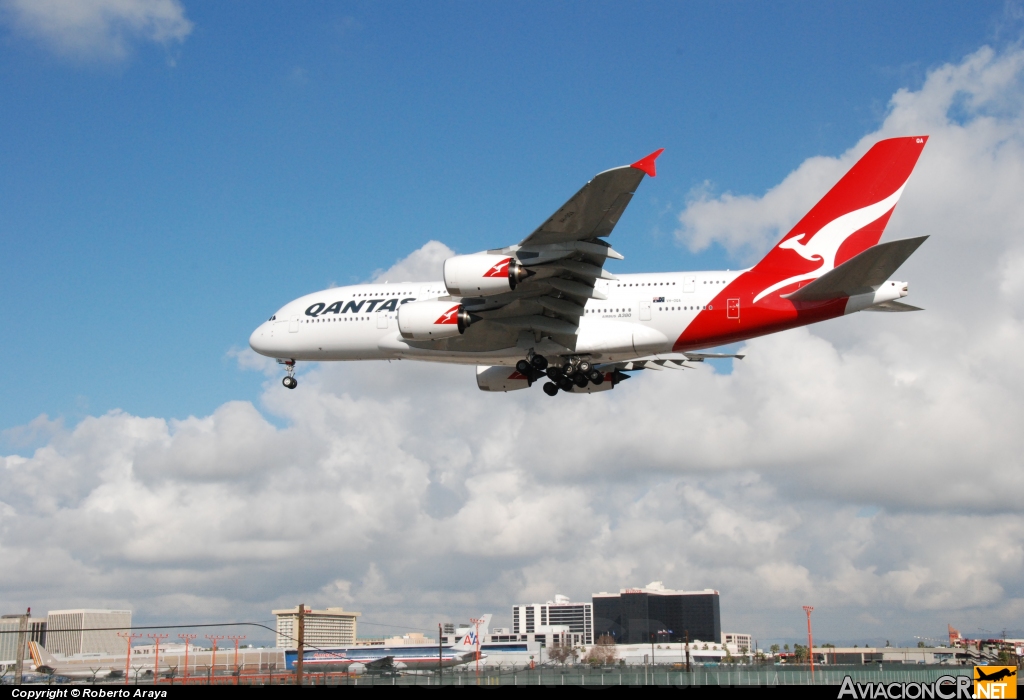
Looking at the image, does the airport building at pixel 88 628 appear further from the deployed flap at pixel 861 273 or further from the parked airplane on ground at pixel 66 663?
the deployed flap at pixel 861 273

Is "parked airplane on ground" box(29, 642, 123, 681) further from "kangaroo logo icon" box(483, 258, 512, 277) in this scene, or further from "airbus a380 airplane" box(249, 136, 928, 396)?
"kangaroo logo icon" box(483, 258, 512, 277)

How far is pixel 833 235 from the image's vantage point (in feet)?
100

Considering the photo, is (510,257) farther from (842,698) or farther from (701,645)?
(701,645)

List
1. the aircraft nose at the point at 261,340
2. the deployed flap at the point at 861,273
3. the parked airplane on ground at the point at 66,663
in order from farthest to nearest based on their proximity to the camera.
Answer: the aircraft nose at the point at 261,340 → the parked airplane on ground at the point at 66,663 → the deployed flap at the point at 861,273

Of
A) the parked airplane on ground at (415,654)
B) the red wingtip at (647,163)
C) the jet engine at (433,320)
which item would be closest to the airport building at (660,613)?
the parked airplane on ground at (415,654)

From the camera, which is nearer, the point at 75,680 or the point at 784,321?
the point at 75,680

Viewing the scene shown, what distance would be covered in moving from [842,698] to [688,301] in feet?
51.3

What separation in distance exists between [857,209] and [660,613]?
155 feet

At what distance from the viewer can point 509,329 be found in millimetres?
30484

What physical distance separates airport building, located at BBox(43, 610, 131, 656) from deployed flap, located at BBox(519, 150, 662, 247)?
1710cm

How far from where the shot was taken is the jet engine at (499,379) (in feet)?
115

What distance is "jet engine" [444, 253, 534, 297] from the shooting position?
26062 millimetres

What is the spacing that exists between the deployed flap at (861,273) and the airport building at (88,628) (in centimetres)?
2276

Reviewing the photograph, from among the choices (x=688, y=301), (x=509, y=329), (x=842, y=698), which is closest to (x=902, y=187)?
(x=688, y=301)
